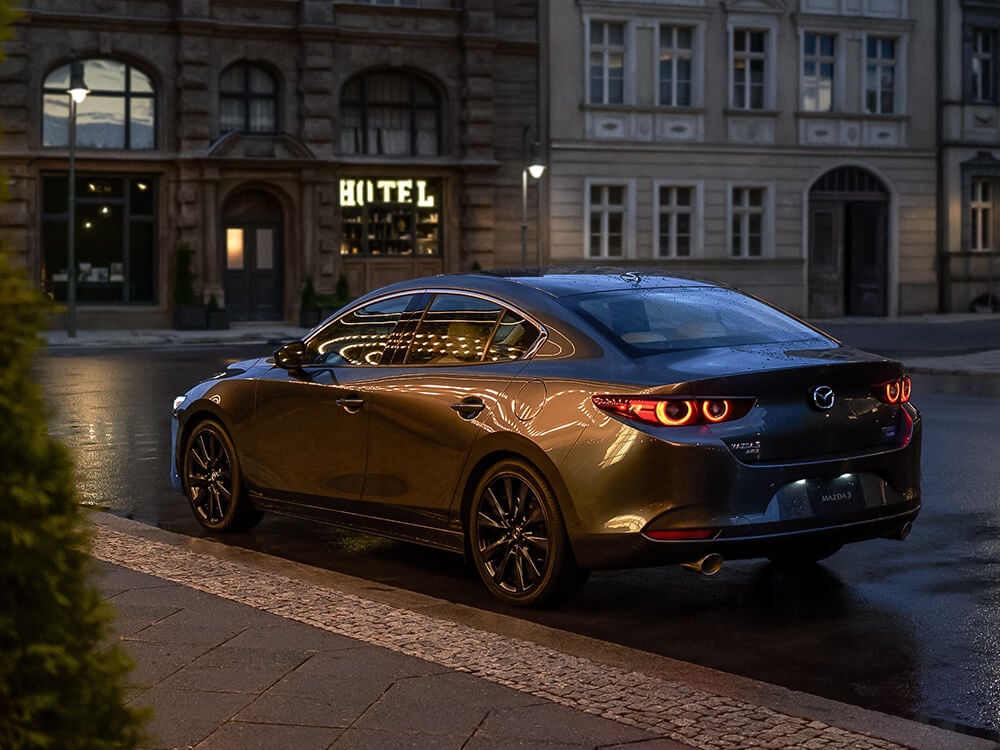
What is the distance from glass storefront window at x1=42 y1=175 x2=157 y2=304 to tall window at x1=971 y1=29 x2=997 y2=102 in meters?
21.8

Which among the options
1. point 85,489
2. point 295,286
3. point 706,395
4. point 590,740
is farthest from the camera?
point 295,286

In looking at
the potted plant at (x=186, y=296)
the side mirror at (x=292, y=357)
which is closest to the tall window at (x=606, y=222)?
the potted plant at (x=186, y=296)

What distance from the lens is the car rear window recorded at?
7.51 m

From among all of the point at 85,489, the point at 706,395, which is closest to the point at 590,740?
the point at 706,395

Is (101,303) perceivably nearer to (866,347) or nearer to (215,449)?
(866,347)

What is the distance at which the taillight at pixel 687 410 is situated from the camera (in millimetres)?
6926

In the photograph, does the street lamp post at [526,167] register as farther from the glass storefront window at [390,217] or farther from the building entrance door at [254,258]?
the building entrance door at [254,258]

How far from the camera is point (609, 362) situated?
7262mm

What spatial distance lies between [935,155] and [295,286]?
688 inches

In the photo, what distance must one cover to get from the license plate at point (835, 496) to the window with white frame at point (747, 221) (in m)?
34.6

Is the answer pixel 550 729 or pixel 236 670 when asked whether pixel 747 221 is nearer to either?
pixel 236 670

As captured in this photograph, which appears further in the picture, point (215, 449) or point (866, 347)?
point (866, 347)

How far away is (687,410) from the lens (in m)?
6.93

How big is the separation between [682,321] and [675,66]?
1335 inches
